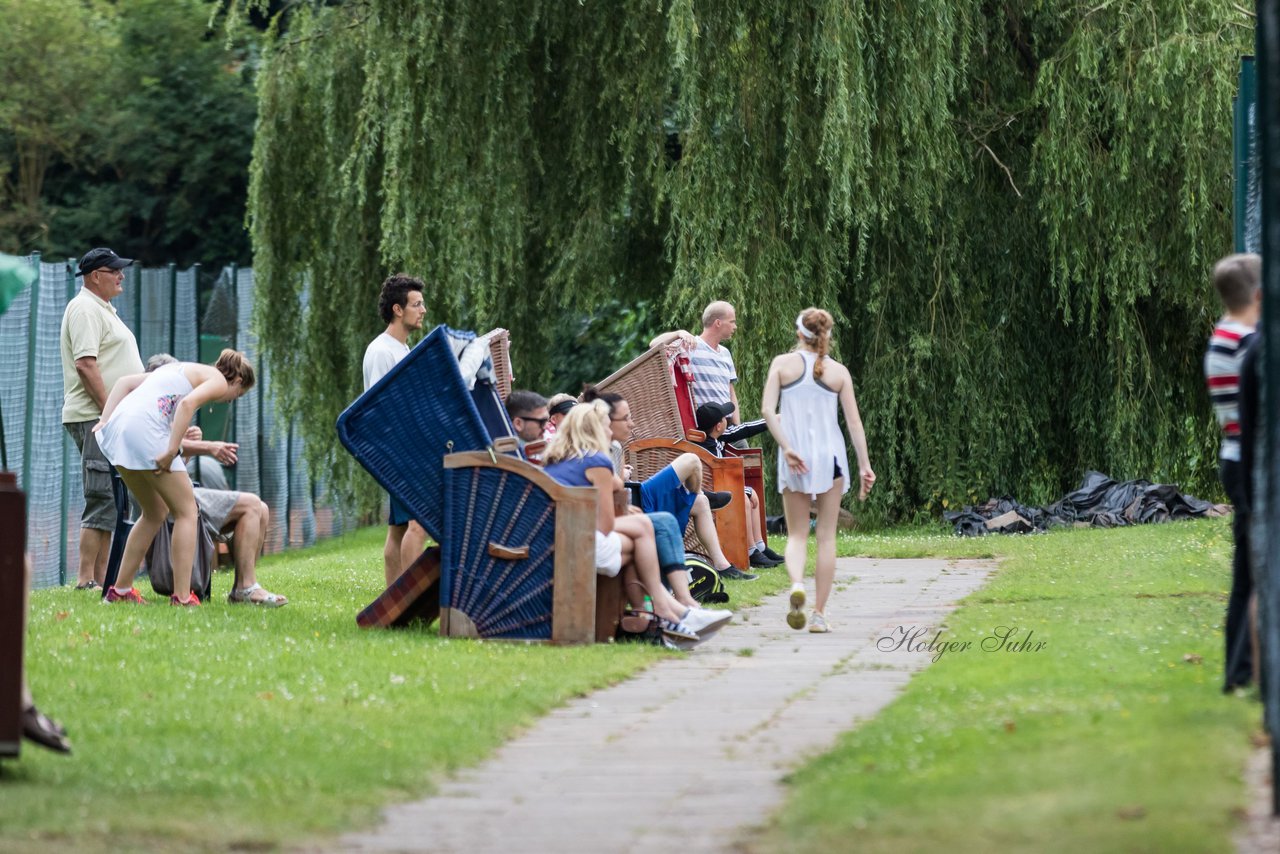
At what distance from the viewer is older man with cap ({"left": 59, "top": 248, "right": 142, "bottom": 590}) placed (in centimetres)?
1099

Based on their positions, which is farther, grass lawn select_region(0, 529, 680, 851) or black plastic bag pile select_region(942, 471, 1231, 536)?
black plastic bag pile select_region(942, 471, 1231, 536)

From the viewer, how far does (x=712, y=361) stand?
12984mm

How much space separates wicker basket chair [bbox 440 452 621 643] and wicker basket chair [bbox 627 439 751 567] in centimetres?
340

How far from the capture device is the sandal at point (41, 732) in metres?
5.52

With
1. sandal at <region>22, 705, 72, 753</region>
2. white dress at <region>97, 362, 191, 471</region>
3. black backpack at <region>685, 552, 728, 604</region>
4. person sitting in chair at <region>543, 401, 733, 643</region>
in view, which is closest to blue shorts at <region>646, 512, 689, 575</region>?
person sitting in chair at <region>543, 401, 733, 643</region>

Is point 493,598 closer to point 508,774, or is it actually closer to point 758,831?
point 508,774

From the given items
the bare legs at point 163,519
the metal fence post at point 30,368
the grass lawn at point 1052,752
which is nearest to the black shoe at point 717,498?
the grass lawn at point 1052,752

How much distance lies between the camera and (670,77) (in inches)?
612

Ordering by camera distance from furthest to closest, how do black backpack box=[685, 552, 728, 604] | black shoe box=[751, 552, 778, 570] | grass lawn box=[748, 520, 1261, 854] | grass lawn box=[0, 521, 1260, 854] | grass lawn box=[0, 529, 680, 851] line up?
black shoe box=[751, 552, 778, 570], black backpack box=[685, 552, 728, 604], grass lawn box=[0, 529, 680, 851], grass lawn box=[0, 521, 1260, 854], grass lawn box=[748, 520, 1261, 854]

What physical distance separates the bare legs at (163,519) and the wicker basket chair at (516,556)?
1.72 m

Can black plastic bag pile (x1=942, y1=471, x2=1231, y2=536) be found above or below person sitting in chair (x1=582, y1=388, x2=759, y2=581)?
below

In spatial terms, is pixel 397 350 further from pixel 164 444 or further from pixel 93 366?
pixel 93 366

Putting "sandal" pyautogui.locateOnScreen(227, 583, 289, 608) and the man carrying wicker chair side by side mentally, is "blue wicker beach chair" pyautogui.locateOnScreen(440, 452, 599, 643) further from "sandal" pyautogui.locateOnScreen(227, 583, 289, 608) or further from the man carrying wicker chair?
"sandal" pyautogui.locateOnScreen(227, 583, 289, 608)

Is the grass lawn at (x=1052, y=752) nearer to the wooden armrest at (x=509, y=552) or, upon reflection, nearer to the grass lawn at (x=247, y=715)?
the grass lawn at (x=247, y=715)
